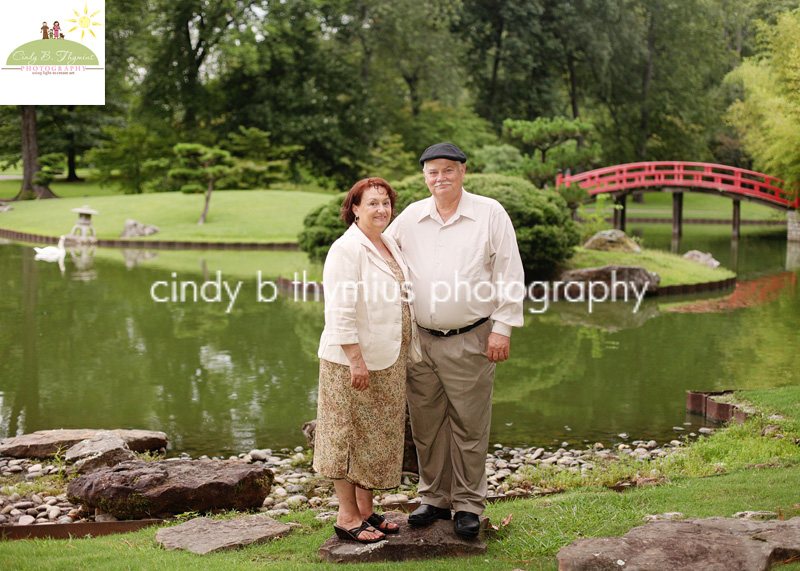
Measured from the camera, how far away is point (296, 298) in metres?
13.8

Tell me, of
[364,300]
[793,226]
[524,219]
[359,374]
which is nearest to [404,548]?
[359,374]

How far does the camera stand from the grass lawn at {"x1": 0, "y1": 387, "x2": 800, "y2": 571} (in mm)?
3363

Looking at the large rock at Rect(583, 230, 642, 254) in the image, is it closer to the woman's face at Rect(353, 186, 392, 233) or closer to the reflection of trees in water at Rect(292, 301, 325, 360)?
the reflection of trees in water at Rect(292, 301, 325, 360)

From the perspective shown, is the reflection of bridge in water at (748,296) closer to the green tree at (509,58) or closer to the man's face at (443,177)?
the man's face at (443,177)

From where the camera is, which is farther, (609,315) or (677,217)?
(677,217)

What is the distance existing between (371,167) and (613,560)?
32755 mm

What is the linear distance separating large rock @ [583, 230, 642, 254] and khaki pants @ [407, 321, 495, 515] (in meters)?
14.0

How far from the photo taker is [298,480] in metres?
5.41

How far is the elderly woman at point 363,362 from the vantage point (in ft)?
11.3

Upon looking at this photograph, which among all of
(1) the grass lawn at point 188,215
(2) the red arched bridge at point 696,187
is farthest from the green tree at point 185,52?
(2) the red arched bridge at point 696,187

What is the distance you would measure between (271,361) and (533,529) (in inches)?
229

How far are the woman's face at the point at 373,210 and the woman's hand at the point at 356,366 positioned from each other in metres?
0.54

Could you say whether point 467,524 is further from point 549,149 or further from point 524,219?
point 549,149

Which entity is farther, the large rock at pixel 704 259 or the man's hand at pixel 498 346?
the large rock at pixel 704 259
